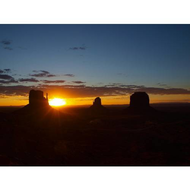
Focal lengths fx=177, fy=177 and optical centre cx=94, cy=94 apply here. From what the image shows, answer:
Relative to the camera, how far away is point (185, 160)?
18562mm

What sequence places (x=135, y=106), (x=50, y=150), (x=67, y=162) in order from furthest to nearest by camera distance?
(x=135, y=106) < (x=50, y=150) < (x=67, y=162)

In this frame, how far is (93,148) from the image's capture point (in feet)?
76.1

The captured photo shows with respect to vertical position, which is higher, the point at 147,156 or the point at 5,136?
the point at 5,136

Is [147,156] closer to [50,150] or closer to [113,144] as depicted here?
[113,144]

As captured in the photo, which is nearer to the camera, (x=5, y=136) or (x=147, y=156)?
(x=5, y=136)

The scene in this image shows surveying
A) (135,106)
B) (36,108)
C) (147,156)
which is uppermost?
(135,106)

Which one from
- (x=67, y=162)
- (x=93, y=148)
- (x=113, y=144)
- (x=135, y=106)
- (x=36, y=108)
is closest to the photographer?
(x=67, y=162)

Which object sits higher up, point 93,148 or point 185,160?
point 93,148

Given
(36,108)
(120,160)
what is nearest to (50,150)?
(120,160)

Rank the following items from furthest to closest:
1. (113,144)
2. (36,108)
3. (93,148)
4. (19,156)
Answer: (36,108), (113,144), (93,148), (19,156)

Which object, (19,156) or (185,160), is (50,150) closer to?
(19,156)

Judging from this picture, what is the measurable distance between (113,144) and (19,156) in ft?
46.6

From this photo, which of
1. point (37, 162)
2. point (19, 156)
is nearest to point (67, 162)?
point (37, 162)

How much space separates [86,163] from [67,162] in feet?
6.32
